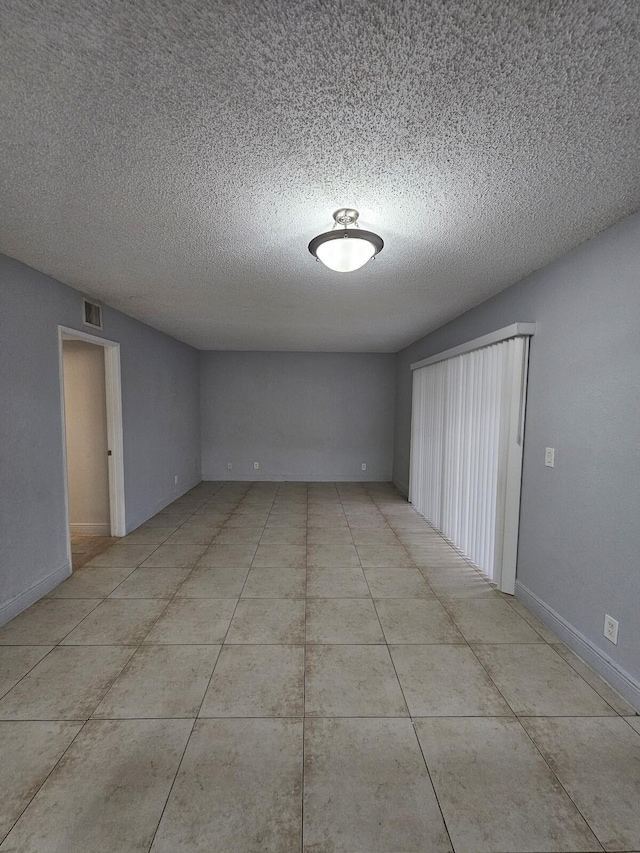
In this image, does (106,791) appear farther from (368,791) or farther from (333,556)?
(333,556)

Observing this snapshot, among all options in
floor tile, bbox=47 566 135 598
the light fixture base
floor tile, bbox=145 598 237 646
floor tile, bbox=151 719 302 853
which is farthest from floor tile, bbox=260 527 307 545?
the light fixture base

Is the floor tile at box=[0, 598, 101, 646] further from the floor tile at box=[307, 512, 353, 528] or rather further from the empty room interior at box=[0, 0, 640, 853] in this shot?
the floor tile at box=[307, 512, 353, 528]

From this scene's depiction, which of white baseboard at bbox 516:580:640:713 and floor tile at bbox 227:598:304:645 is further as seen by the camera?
floor tile at bbox 227:598:304:645

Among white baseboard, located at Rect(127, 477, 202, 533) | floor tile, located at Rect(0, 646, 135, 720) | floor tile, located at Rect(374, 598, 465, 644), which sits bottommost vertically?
floor tile, located at Rect(0, 646, 135, 720)

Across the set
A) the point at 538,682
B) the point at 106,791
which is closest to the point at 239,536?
the point at 106,791

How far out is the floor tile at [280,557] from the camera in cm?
337

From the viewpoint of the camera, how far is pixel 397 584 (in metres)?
3.04

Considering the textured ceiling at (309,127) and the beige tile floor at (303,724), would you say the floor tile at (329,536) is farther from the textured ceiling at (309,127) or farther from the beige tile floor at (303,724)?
the textured ceiling at (309,127)

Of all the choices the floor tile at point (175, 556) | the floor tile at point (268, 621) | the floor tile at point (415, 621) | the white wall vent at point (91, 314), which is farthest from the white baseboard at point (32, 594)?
the floor tile at point (415, 621)

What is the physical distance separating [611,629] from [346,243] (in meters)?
2.44

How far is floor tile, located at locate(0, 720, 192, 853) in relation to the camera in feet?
4.05

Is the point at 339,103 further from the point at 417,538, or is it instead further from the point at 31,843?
the point at 417,538

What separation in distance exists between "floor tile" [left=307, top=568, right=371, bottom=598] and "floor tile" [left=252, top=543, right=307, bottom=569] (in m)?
0.22

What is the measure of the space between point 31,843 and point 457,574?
9.64ft
